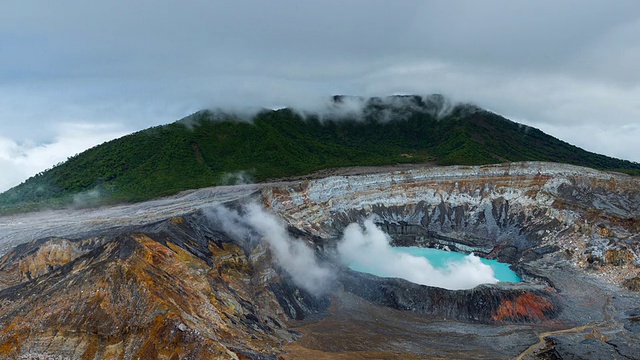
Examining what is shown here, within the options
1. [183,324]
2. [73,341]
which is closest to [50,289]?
[73,341]

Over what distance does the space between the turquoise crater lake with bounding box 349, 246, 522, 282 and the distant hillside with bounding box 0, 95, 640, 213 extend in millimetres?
48602

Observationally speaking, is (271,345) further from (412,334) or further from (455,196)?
(455,196)

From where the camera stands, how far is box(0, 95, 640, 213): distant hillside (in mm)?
116438

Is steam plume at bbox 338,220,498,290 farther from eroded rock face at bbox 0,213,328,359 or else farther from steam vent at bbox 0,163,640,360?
eroded rock face at bbox 0,213,328,359

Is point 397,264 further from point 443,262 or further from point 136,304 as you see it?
point 136,304

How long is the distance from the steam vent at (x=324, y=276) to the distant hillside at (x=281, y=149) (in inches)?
1282

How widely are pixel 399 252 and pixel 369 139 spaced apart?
10227 cm

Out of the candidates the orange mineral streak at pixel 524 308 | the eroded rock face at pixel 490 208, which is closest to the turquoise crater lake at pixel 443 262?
the eroded rock face at pixel 490 208

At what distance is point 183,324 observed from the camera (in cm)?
3375

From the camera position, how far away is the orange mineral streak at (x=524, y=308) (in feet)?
175

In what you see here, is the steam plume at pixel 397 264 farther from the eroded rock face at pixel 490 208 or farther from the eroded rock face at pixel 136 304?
the eroded rock face at pixel 136 304

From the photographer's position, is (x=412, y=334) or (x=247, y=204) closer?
(x=412, y=334)

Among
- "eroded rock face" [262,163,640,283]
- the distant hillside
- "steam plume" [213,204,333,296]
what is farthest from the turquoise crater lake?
the distant hillside

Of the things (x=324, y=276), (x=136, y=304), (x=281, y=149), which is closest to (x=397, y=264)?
(x=324, y=276)
